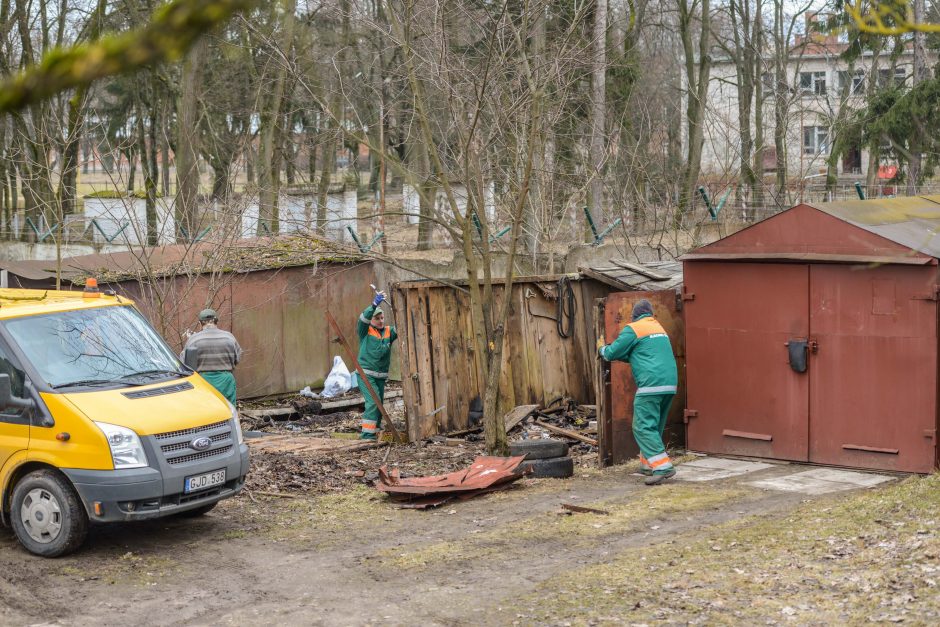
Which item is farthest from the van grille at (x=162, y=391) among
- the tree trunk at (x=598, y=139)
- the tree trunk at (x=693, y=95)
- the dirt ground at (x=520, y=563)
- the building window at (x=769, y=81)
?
the building window at (x=769, y=81)

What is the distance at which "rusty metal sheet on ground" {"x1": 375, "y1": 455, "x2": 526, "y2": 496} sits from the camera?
9102 mm

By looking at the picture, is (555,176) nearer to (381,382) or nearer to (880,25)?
(381,382)

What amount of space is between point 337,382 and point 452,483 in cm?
757

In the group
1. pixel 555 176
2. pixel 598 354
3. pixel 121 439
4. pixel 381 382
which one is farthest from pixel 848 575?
pixel 555 176

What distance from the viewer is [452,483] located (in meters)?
9.27

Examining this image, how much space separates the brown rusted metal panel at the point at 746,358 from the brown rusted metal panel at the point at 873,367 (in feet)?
0.58

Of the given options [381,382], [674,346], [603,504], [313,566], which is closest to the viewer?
[313,566]

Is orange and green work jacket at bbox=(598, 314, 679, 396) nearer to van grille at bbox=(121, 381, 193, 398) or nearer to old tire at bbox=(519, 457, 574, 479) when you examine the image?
old tire at bbox=(519, 457, 574, 479)

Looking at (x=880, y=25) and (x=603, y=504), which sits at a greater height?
(x=880, y=25)

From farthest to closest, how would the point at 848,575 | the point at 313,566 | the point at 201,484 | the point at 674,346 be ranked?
the point at 674,346
the point at 201,484
the point at 313,566
the point at 848,575

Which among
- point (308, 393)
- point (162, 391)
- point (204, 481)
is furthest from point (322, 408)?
point (204, 481)

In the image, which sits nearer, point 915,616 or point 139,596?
point 915,616

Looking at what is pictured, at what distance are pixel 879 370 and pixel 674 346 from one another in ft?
7.48

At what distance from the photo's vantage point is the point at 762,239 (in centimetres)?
1009
